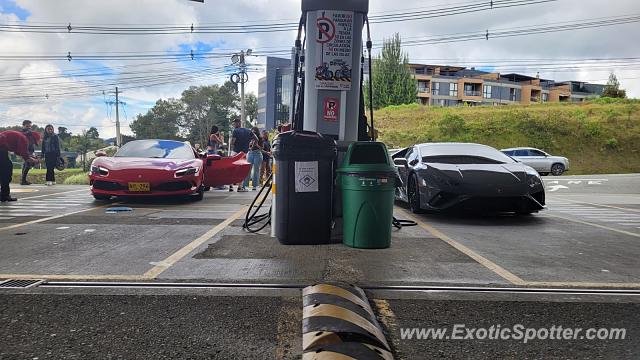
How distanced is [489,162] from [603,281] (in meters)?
Answer: 4.09

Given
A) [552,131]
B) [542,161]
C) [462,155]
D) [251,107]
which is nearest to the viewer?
[462,155]

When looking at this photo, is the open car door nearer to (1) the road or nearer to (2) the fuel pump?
(1) the road

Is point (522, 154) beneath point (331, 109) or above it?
beneath

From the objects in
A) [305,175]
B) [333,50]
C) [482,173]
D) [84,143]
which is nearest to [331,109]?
[333,50]

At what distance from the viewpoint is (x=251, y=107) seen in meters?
76.1

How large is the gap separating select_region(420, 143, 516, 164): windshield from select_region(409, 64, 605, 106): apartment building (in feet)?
228

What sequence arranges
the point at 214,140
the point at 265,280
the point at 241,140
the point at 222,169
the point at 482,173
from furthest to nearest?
the point at 214,140 < the point at 241,140 < the point at 222,169 < the point at 482,173 < the point at 265,280

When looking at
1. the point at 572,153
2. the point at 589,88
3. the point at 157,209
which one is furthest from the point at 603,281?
the point at 589,88

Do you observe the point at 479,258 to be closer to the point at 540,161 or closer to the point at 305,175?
the point at 305,175

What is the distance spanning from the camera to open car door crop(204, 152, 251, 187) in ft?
34.7

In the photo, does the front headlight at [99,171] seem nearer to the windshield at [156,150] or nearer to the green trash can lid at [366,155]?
the windshield at [156,150]

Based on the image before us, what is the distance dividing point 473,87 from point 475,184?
79636 millimetres

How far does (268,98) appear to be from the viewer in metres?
74.9

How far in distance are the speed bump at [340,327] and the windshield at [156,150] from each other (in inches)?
280
